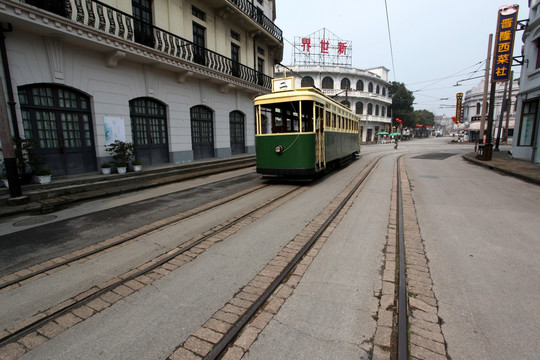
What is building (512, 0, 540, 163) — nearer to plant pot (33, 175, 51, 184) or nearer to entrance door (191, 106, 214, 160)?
entrance door (191, 106, 214, 160)

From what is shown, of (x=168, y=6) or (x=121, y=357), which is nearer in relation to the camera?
(x=121, y=357)

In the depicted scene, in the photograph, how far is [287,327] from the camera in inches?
100

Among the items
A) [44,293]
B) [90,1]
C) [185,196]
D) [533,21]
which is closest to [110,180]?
[185,196]

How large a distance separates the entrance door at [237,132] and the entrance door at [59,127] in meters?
9.93

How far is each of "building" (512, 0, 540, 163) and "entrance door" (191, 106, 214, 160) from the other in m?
18.3

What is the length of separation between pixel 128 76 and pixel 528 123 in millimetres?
22340

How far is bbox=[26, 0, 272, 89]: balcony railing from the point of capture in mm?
9008

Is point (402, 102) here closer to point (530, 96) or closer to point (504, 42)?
point (504, 42)

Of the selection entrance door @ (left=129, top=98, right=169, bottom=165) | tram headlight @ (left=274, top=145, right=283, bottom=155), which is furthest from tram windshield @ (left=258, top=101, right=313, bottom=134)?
entrance door @ (left=129, top=98, right=169, bottom=165)

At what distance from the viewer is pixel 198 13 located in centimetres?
1554

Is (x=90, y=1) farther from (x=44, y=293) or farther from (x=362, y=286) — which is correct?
(x=362, y=286)

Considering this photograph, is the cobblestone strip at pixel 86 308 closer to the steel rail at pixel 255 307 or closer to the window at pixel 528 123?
the steel rail at pixel 255 307

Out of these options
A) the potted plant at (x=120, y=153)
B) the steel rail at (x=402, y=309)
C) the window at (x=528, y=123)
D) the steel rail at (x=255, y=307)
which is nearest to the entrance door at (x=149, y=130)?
the potted plant at (x=120, y=153)

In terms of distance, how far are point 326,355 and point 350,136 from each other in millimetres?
14975
